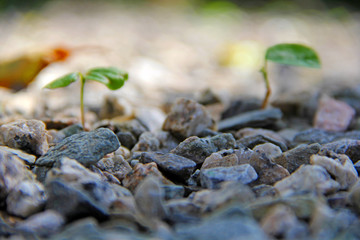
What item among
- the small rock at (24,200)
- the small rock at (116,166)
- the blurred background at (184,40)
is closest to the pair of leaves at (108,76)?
the small rock at (116,166)

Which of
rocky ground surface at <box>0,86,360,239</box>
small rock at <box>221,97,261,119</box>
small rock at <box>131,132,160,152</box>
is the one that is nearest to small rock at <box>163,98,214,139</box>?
rocky ground surface at <box>0,86,360,239</box>

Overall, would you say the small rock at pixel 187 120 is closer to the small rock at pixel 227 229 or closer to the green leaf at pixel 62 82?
the green leaf at pixel 62 82

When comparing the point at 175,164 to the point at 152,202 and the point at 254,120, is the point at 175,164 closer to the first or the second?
the point at 152,202

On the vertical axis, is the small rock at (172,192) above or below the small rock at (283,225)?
below

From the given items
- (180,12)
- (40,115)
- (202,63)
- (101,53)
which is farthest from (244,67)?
(180,12)

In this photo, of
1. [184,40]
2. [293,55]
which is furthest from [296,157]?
[184,40]

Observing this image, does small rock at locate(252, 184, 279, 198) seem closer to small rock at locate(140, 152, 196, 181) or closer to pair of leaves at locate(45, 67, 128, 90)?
small rock at locate(140, 152, 196, 181)
